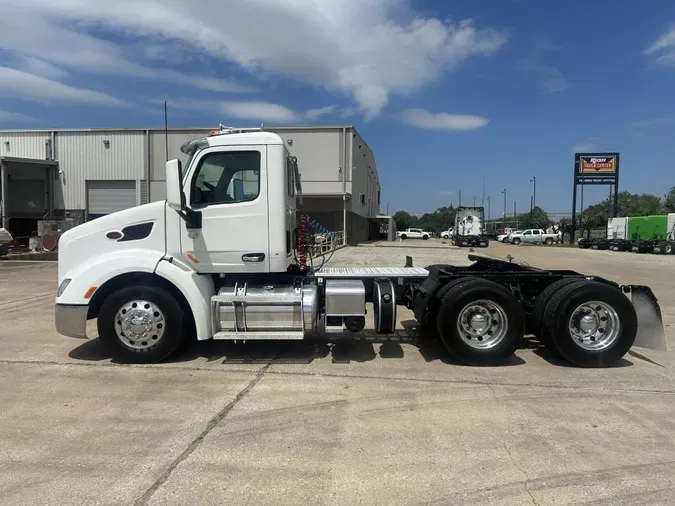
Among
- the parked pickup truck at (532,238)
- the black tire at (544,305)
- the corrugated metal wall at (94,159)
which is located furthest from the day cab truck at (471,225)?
the black tire at (544,305)

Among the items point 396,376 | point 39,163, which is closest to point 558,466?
point 396,376

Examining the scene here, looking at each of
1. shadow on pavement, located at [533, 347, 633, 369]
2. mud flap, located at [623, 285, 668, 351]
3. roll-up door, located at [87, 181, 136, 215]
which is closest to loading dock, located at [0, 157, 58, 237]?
roll-up door, located at [87, 181, 136, 215]

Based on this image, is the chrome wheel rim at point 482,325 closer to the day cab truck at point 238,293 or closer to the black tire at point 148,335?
the day cab truck at point 238,293

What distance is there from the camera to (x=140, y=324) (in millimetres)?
5945

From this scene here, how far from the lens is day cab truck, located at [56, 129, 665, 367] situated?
5938 mm

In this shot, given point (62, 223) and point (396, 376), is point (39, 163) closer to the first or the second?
point (62, 223)

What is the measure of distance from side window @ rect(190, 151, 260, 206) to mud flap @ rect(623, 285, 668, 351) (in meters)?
5.08

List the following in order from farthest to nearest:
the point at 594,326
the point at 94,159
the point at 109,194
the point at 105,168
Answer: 1. the point at 109,194
2. the point at 105,168
3. the point at 94,159
4. the point at 594,326

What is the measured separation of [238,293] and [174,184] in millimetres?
1512

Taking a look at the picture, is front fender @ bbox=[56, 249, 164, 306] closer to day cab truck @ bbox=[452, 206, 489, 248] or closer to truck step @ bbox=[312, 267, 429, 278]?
truck step @ bbox=[312, 267, 429, 278]

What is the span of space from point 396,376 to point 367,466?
2.18 meters

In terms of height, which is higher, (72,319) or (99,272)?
(99,272)

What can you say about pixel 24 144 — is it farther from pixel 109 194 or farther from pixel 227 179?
pixel 227 179

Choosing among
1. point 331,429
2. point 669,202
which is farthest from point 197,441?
point 669,202
